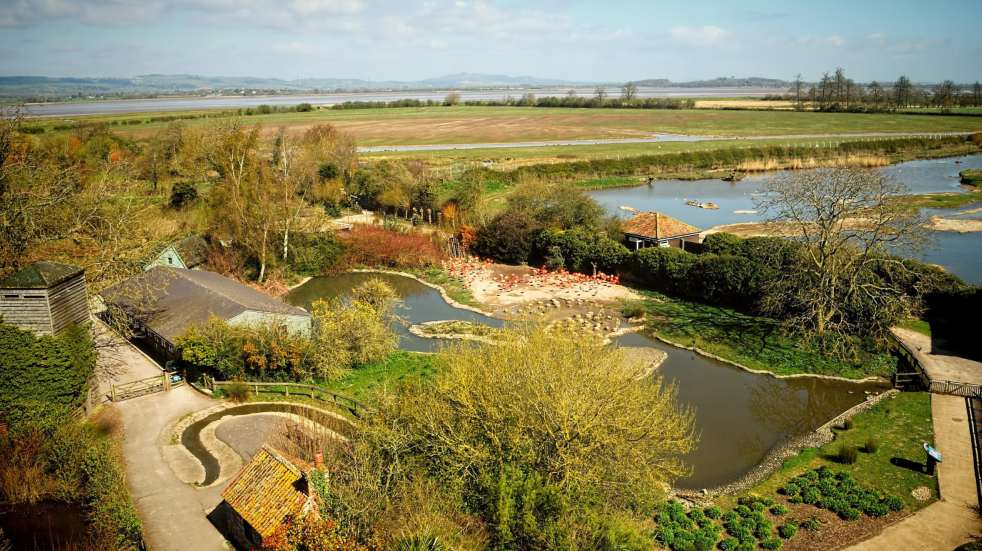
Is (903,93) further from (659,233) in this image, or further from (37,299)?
(37,299)

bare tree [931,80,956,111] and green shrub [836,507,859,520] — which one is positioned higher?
bare tree [931,80,956,111]

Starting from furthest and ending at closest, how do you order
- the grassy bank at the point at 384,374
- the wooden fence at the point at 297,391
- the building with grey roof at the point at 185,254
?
the building with grey roof at the point at 185,254 < the grassy bank at the point at 384,374 < the wooden fence at the point at 297,391

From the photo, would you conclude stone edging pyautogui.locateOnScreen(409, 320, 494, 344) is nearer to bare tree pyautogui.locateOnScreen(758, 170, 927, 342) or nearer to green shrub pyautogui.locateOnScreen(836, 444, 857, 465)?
bare tree pyautogui.locateOnScreen(758, 170, 927, 342)

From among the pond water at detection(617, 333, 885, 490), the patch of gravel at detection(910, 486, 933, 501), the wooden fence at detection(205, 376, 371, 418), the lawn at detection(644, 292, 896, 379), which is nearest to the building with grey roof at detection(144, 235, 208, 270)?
the wooden fence at detection(205, 376, 371, 418)

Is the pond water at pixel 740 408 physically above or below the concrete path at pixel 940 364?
below

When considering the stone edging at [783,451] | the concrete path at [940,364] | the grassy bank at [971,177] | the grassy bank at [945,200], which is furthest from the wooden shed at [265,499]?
the grassy bank at [971,177]

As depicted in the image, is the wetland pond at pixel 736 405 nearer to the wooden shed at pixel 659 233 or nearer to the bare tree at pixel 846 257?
the bare tree at pixel 846 257

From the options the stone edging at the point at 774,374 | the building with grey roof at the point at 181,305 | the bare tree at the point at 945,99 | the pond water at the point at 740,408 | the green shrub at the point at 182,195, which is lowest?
the pond water at the point at 740,408
